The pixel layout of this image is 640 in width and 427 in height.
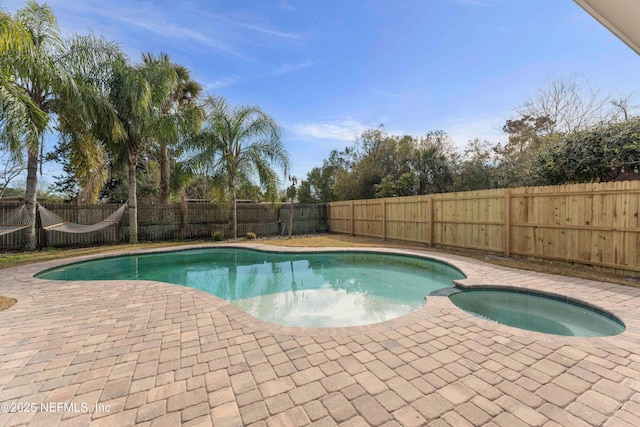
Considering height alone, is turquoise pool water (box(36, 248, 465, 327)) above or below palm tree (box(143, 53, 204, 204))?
below

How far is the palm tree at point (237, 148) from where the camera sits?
11461 mm

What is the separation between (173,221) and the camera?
12352mm

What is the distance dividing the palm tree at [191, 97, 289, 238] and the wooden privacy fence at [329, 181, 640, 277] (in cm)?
575

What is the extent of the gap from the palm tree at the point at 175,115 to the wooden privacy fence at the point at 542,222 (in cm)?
886

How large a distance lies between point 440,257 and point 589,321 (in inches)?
144

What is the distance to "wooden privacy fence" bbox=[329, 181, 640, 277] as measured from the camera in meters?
5.18

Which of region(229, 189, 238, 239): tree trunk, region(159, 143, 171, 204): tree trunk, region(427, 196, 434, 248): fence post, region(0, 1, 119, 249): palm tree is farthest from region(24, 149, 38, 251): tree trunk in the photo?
region(427, 196, 434, 248): fence post

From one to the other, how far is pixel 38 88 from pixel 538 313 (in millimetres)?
12818

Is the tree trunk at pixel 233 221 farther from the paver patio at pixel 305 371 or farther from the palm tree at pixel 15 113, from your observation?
the paver patio at pixel 305 371

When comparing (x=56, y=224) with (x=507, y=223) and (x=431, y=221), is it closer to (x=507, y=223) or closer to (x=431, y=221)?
(x=431, y=221)

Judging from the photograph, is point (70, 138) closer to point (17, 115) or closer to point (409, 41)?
point (17, 115)

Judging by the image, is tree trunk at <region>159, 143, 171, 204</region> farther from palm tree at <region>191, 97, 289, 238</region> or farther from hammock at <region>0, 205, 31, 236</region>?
hammock at <region>0, 205, 31, 236</region>

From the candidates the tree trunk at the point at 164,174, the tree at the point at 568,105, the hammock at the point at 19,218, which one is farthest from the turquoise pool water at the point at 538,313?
the tree trunk at the point at 164,174

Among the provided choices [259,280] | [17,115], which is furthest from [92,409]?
[17,115]
